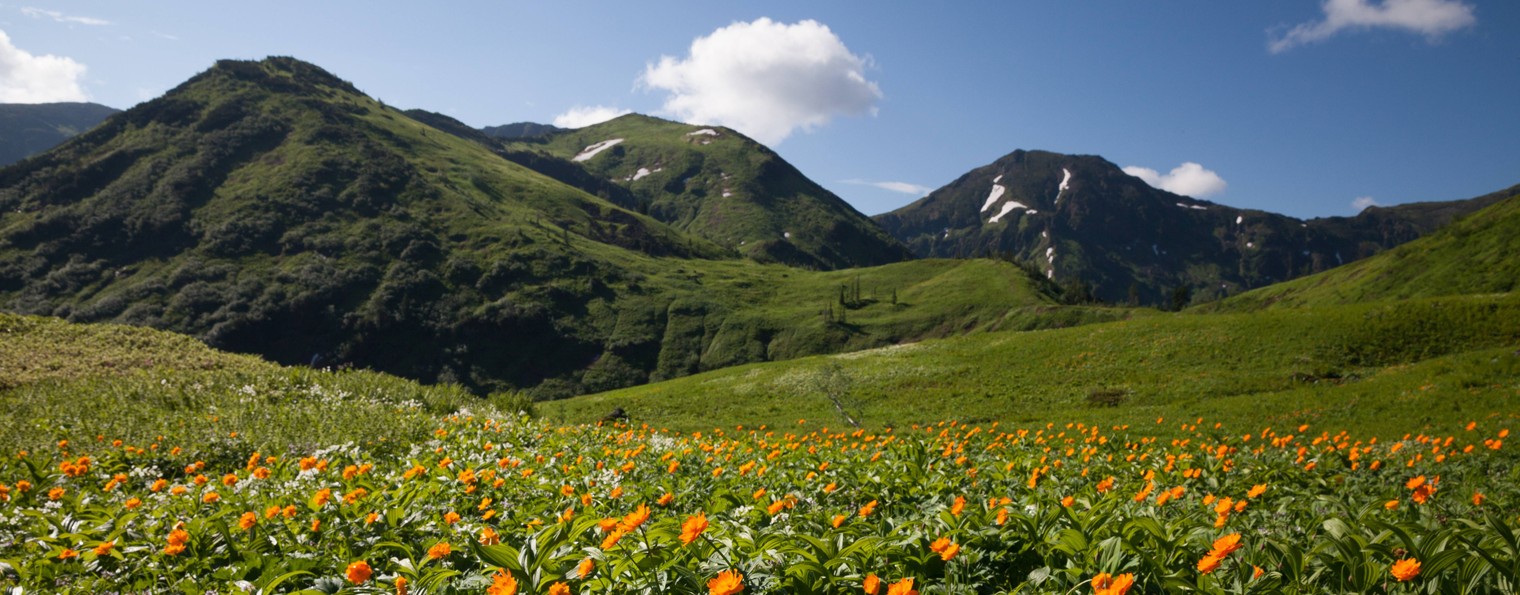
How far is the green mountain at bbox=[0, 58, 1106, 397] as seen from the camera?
375ft

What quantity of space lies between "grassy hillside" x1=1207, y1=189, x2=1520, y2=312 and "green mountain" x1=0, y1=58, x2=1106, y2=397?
181 ft

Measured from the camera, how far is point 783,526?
5102mm

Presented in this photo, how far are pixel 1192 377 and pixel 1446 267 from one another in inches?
4545

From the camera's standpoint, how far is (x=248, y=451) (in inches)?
476

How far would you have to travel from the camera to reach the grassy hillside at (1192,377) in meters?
23.5

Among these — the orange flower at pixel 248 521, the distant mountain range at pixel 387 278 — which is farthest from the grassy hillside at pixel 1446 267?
the orange flower at pixel 248 521

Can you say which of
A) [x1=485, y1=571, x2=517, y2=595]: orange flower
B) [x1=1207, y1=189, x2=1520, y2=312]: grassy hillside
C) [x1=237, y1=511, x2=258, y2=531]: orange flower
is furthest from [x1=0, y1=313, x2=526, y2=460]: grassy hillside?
[x1=1207, y1=189, x2=1520, y2=312]: grassy hillside

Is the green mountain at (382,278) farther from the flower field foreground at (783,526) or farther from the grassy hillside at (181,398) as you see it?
the flower field foreground at (783,526)

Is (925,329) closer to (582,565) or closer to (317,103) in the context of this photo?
(582,565)

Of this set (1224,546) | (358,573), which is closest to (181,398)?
(358,573)

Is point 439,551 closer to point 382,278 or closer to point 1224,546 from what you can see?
point 1224,546

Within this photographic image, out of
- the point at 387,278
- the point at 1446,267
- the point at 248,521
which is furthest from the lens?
the point at 387,278

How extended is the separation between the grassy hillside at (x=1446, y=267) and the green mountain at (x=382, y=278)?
5513 cm

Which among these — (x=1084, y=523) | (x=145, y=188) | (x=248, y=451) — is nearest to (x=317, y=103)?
(x=145, y=188)
